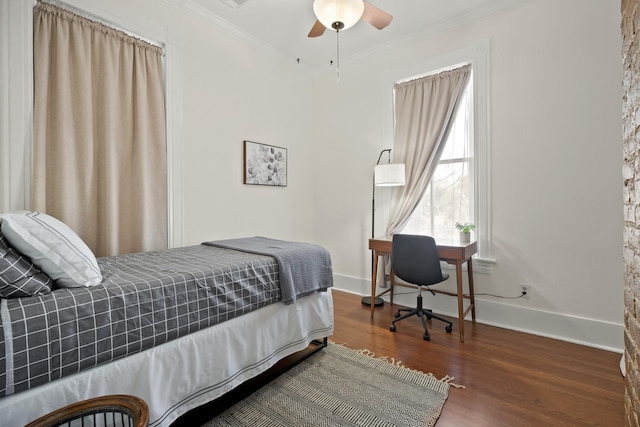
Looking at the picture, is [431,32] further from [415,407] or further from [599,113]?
[415,407]

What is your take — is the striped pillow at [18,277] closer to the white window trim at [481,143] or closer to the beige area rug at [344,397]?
the beige area rug at [344,397]

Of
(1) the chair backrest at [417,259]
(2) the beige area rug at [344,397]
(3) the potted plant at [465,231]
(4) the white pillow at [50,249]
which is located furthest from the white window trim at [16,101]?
(3) the potted plant at [465,231]

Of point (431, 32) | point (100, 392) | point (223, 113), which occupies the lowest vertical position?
point (100, 392)

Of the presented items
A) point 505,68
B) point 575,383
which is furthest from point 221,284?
point 505,68

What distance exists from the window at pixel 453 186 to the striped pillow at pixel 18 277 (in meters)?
3.09

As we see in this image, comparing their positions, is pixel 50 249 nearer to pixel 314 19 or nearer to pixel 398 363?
pixel 398 363

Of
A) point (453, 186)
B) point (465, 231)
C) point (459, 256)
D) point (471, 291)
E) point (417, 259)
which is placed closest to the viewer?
point (459, 256)

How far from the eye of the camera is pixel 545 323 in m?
2.61

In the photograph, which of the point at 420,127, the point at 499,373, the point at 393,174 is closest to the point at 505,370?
the point at 499,373

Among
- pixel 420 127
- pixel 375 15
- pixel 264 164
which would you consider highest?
pixel 375 15

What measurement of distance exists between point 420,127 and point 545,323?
2173 millimetres

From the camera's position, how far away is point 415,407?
169 centimetres

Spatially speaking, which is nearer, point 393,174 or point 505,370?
point 505,370

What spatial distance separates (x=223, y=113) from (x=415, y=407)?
298 cm
